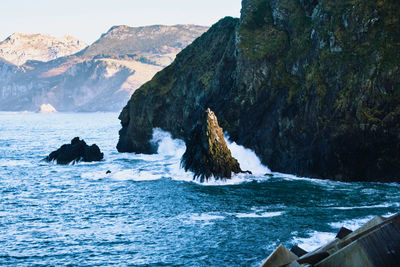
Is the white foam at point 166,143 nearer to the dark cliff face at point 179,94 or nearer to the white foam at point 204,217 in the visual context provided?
the dark cliff face at point 179,94

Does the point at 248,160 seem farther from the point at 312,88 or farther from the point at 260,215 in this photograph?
the point at 260,215

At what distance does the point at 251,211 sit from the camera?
1676 inches

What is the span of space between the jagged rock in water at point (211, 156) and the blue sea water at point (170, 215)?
1.94m

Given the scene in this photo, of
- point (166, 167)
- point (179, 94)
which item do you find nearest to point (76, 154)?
point (166, 167)

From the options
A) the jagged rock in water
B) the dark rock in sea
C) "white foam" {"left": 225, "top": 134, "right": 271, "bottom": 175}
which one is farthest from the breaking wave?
the dark rock in sea

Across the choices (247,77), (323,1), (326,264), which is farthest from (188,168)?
(326,264)

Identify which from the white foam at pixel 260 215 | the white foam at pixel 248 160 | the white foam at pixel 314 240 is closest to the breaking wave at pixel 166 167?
the white foam at pixel 248 160

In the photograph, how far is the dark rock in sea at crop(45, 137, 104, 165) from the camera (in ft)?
275

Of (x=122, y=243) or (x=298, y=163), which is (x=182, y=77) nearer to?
(x=298, y=163)

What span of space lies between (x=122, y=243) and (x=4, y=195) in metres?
27.5

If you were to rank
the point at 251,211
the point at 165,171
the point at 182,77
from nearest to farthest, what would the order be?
the point at 251,211 < the point at 165,171 < the point at 182,77

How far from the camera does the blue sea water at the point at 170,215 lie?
3172 centimetres

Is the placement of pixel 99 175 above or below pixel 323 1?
below

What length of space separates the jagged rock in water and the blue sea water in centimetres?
194
